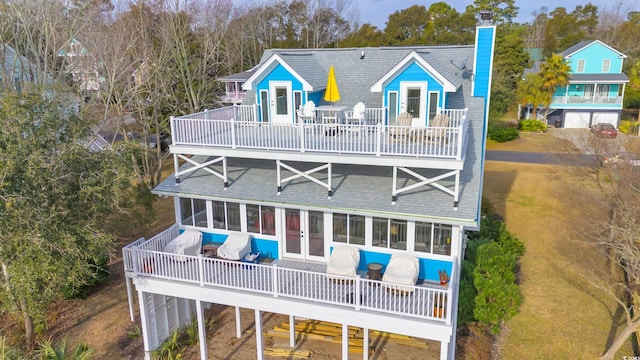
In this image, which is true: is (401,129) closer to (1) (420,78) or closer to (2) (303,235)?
(1) (420,78)

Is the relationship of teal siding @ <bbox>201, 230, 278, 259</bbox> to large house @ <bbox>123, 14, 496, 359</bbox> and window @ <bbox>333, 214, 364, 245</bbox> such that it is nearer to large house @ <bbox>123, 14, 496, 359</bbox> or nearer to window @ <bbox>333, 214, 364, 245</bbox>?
large house @ <bbox>123, 14, 496, 359</bbox>

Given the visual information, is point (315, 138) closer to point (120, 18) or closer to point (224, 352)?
point (224, 352)

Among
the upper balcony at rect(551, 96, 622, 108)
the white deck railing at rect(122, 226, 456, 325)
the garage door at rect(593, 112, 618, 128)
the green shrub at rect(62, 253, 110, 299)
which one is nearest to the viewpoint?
the white deck railing at rect(122, 226, 456, 325)

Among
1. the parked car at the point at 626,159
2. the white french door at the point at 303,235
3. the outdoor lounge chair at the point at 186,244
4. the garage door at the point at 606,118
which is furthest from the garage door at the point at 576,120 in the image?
the outdoor lounge chair at the point at 186,244

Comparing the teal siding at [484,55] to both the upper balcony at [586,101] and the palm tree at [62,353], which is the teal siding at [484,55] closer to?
the palm tree at [62,353]

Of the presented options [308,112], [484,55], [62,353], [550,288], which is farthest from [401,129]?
[62,353]

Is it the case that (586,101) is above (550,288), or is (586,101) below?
above

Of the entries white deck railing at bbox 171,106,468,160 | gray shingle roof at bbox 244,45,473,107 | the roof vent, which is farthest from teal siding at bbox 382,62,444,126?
the roof vent

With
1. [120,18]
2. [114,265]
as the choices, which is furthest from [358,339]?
[120,18]
